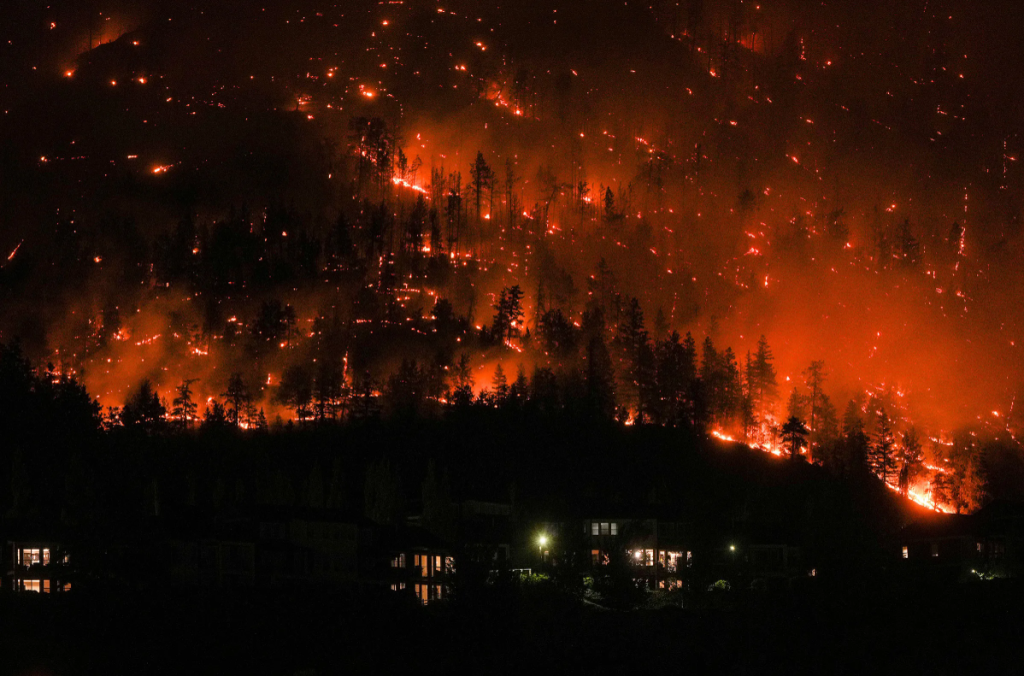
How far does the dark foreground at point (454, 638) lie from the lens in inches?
2103

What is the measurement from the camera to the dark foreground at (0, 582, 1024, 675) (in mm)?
53406

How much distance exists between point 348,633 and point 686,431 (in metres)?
75.4

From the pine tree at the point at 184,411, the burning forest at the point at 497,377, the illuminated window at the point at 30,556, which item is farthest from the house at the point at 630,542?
the pine tree at the point at 184,411

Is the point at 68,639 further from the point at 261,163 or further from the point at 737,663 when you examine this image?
the point at 261,163

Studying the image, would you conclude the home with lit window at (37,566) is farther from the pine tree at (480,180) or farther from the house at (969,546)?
the pine tree at (480,180)

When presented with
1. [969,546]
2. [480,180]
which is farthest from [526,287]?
[969,546]

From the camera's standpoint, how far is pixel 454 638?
55.8m

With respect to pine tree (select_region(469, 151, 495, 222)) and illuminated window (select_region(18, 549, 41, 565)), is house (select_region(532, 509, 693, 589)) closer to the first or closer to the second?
illuminated window (select_region(18, 549, 41, 565))

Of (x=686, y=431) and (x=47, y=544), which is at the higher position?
(x=686, y=431)

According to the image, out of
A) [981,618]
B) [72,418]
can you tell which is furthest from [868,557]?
[72,418]

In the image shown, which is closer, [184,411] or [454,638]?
[454,638]

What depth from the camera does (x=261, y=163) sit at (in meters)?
192

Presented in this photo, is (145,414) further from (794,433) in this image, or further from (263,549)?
(794,433)

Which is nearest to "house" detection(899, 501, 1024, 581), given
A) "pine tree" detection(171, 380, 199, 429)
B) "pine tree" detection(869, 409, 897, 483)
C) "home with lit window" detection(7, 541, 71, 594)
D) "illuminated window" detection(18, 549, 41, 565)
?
"pine tree" detection(869, 409, 897, 483)
